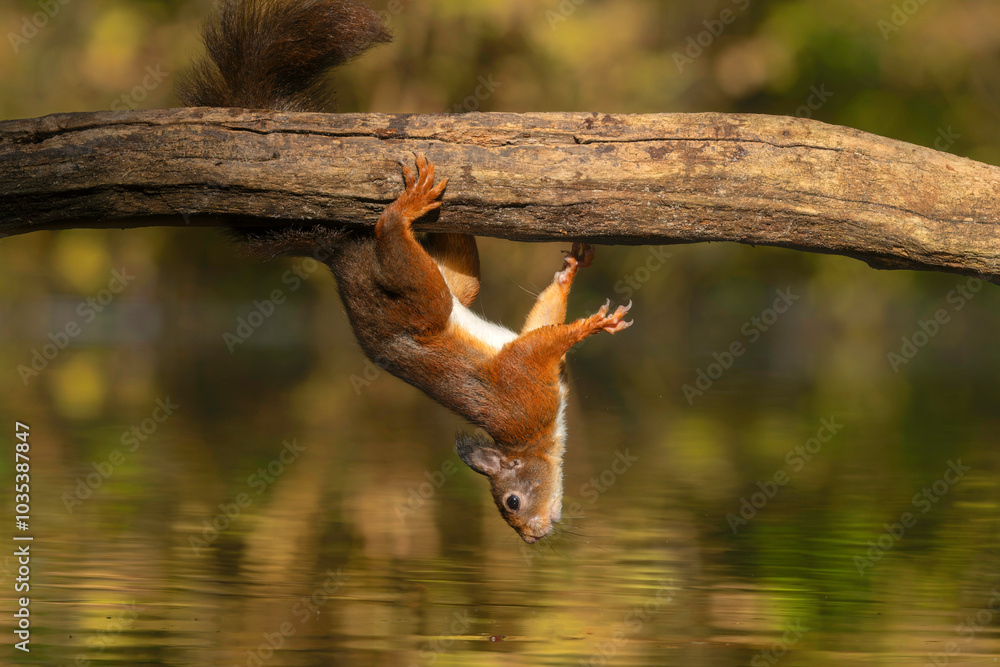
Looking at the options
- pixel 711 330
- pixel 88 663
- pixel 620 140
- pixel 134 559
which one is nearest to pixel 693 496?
pixel 620 140

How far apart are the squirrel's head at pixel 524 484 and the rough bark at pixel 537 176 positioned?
108 centimetres

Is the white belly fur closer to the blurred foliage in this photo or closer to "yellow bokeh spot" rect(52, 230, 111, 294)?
the blurred foliage

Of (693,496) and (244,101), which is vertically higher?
(244,101)

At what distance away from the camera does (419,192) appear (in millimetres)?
3725

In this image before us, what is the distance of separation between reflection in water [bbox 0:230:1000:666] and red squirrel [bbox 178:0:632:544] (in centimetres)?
40

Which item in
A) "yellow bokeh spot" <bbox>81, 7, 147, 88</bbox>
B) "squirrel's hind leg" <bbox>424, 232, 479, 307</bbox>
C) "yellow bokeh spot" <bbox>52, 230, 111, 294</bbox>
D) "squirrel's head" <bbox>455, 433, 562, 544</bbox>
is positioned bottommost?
"squirrel's head" <bbox>455, 433, 562, 544</bbox>

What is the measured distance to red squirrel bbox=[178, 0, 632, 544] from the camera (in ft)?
13.4

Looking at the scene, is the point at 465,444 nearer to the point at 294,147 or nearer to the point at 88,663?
the point at 294,147

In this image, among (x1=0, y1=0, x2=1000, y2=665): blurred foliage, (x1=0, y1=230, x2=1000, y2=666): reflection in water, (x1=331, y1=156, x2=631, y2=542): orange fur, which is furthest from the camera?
(x1=331, y1=156, x2=631, y2=542): orange fur

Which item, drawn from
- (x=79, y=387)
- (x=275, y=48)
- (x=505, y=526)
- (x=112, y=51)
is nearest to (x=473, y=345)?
(x=505, y=526)

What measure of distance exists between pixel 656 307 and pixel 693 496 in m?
13.1

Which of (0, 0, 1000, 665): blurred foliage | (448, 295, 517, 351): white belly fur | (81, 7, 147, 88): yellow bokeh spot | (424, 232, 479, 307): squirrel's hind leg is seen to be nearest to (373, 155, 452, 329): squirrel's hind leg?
(448, 295, 517, 351): white belly fur

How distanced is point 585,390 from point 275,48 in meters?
6.34

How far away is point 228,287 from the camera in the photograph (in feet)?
61.7
